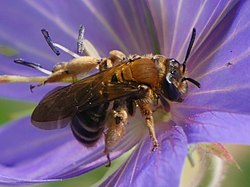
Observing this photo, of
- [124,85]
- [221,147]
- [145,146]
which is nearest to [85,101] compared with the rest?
[124,85]

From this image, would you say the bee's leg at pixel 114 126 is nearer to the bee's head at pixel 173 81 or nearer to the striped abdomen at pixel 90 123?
the striped abdomen at pixel 90 123

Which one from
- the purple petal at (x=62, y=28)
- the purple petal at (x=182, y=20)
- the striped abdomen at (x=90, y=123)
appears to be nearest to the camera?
the striped abdomen at (x=90, y=123)

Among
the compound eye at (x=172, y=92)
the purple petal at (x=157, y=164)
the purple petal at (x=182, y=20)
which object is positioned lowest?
the purple petal at (x=157, y=164)

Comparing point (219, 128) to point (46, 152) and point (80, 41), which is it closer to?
point (80, 41)

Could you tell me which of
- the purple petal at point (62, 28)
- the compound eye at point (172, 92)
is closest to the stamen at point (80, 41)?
Answer: the purple petal at point (62, 28)

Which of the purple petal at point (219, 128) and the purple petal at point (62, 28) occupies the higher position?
the purple petal at point (62, 28)

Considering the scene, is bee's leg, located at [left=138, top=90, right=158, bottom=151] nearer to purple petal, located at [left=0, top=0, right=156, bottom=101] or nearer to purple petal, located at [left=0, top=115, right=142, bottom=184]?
purple petal, located at [left=0, top=115, right=142, bottom=184]
